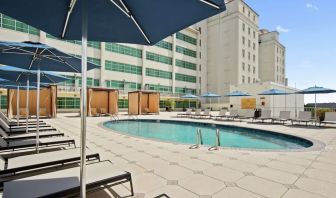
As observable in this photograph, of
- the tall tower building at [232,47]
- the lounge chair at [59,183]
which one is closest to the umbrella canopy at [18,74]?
the lounge chair at [59,183]

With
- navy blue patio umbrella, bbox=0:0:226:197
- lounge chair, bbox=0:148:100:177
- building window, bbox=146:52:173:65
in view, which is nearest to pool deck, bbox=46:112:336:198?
lounge chair, bbox=0:148:100:177

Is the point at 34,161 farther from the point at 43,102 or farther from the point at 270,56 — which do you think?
the point at 270,56

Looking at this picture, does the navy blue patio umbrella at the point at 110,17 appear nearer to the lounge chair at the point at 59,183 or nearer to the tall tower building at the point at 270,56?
the lounge chair at the point at 59,183

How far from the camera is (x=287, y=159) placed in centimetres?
573

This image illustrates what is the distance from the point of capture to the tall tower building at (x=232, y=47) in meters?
46.1

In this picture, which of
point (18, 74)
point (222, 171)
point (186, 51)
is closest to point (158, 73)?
point (186, 51)

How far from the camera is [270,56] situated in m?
59.3

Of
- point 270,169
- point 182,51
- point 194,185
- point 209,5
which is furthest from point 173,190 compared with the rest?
point 182,51

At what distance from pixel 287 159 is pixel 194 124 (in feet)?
37.7

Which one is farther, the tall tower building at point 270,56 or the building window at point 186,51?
the tall tower building at point 270,56

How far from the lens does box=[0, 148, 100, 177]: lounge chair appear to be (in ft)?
11.6

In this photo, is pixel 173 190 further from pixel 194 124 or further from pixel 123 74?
pixel 123 74

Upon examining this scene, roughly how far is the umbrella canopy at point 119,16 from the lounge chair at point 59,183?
2435 mm

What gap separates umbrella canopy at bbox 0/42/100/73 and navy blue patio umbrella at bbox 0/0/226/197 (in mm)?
895
